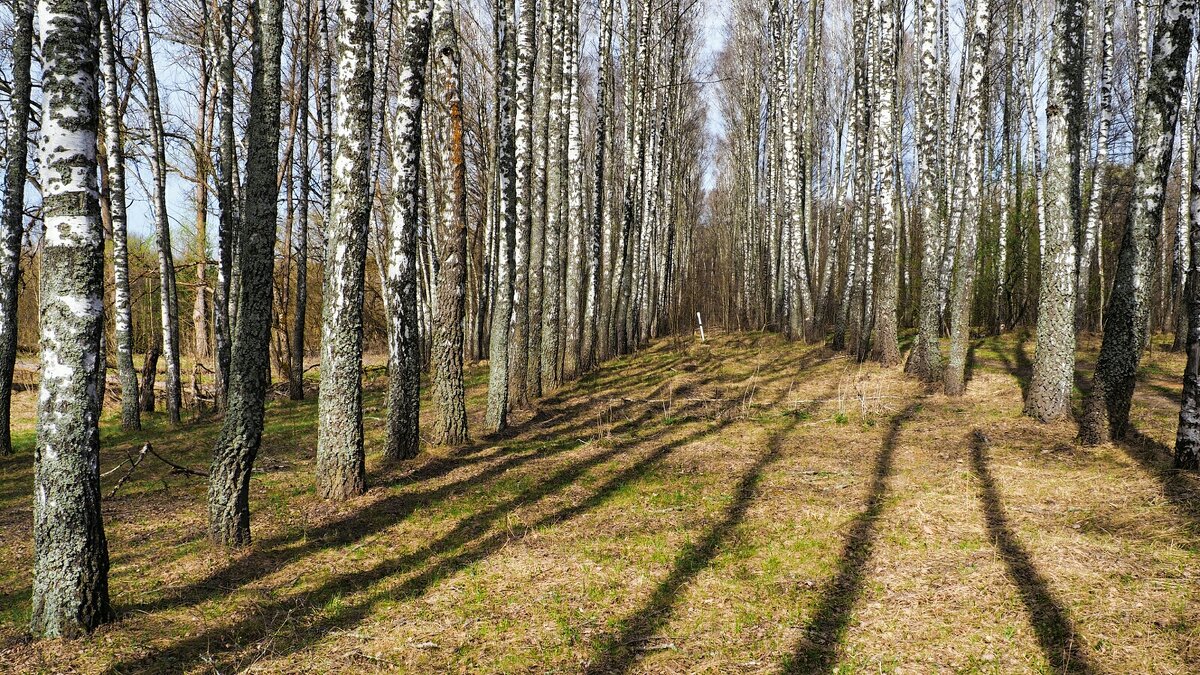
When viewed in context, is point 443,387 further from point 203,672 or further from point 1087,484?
point 1087,484

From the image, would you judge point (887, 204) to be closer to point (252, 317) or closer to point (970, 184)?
point (970, 184)

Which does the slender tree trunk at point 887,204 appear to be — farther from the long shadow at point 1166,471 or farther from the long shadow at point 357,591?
the long shadow at point 357,591

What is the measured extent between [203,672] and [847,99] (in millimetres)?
28487

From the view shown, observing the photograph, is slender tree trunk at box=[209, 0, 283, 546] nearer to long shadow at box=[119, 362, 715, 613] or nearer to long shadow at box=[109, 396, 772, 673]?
long shadow at box=[119, 362, 715, 613]

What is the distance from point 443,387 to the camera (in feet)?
27.3

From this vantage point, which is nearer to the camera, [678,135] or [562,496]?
[562,496]

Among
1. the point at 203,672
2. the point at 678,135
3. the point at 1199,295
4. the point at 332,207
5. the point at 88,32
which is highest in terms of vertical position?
the point at 678,135

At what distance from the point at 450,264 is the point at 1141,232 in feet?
24.6

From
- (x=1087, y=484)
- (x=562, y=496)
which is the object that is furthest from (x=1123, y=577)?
(x=562, y=496)

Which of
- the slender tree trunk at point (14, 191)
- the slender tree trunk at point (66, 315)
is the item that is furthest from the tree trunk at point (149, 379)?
the slender tree trunk at point (66, 315)

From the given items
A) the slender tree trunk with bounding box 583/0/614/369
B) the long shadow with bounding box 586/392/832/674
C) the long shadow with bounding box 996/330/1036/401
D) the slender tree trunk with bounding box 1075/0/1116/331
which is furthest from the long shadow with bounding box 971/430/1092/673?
the slender tree trunk with bounding box 583/0/614/369

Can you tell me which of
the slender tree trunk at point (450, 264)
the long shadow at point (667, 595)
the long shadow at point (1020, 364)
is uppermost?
the slender tree trunk at point (450, 264)

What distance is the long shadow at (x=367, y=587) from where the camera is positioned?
3.74 metres

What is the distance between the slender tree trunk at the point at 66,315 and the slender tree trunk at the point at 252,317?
4.62 feet
